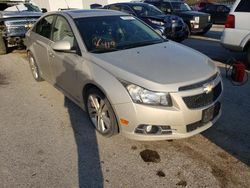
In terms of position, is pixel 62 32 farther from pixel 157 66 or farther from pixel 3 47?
pixel 3 47

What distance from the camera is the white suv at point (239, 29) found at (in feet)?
20.5

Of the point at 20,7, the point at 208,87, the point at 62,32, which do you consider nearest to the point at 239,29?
the point at 208,87

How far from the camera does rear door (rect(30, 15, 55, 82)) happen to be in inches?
188

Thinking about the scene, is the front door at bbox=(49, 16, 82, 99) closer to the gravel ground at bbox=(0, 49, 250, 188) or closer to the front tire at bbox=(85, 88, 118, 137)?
the front tire at bbox=(85, 88, 118, 137)

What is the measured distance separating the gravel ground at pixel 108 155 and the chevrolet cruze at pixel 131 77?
0.96 feet

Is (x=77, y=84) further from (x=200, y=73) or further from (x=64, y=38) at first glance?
(x=200, y=73)

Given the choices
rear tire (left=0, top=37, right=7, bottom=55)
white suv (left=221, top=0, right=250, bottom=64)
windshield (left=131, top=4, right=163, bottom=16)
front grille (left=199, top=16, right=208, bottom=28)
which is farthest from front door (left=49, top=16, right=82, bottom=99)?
front grille (left=199, top=16, right=208, bottom=28)

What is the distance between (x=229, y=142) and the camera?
135 inches

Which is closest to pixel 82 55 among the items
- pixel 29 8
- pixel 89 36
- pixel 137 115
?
pixel 89 36

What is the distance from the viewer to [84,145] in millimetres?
3469

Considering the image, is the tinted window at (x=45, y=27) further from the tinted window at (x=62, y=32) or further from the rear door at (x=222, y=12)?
the rear door at (x=222, y=12)

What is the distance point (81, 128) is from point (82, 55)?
3.58ft

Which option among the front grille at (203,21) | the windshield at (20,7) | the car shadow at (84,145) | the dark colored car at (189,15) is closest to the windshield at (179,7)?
the dark colored car at (189,15)

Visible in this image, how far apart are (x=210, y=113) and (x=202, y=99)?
0.88ft
